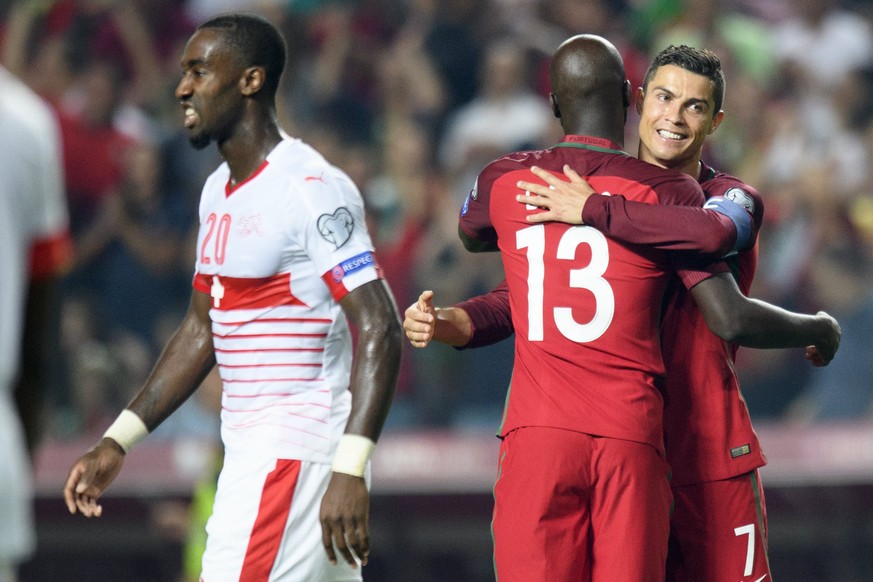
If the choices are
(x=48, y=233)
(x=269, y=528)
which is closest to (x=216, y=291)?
(x=269, y=528)

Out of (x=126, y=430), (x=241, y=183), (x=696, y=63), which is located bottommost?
(x=126, y=430)

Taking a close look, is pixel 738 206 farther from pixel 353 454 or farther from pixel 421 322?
pixel 353 454

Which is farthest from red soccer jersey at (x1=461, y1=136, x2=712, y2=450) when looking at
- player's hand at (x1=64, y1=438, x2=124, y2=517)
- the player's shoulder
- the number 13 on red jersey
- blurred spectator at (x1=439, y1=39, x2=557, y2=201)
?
blurred spectator at (x1=439, y1=39, x2=557, y2=201)

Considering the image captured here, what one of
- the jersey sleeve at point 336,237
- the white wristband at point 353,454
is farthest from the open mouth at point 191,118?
the white wristband at point 353,454

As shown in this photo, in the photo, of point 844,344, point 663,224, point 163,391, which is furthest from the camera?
point 844,344

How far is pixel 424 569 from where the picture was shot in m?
8.41

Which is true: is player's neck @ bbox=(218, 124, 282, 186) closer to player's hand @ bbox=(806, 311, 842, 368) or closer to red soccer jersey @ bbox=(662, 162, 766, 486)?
red soccer jersey @ bbox=(662, 162, 766, 486)

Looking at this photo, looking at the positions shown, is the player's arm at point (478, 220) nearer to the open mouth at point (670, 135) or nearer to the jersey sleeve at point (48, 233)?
the open mouth at point (670, 135)

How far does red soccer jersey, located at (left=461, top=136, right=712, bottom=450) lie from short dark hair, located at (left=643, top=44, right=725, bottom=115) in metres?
0.30

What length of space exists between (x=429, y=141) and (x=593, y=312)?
6062 millimetres

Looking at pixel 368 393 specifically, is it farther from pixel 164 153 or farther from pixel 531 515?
pixel 164 153

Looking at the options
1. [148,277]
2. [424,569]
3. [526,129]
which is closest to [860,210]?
[526,129]

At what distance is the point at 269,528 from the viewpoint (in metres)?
3.93

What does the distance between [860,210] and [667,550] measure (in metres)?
5.28
